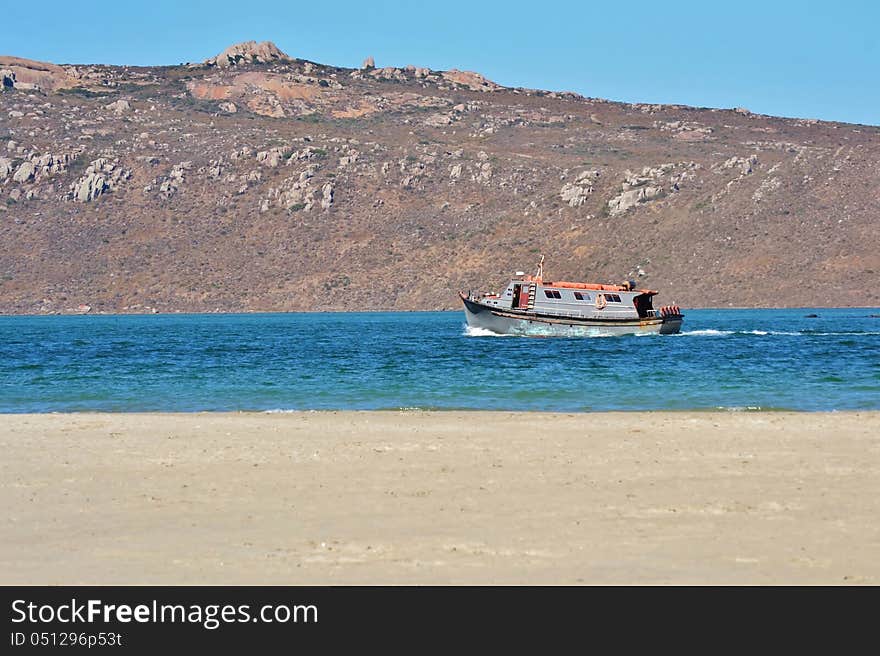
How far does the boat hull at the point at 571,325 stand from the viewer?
229 feet

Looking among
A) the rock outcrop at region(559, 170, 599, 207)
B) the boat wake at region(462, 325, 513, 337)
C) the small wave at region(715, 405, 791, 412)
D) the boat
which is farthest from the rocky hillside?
the small wave at region(715, 405, 791, 412)

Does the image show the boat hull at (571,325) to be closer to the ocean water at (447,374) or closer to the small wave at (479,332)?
the small wave at (479,332)

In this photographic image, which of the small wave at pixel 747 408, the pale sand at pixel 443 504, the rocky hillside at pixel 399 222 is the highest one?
A: the rocky hillside at pixel 399 222

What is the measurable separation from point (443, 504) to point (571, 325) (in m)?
56.7

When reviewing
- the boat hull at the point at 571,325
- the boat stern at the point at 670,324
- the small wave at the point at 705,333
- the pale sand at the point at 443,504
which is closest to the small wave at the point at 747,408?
the pale sand at the point at 443,504

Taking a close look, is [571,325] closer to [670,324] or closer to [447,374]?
[670,324]

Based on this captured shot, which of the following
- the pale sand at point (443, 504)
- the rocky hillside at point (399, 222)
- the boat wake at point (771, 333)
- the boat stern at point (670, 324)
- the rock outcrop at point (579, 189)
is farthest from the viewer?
the rock outcrop at point (579, 189)

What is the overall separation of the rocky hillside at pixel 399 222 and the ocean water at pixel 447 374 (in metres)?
79.4

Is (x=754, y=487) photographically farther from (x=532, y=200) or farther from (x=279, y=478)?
(x=532, y=200)

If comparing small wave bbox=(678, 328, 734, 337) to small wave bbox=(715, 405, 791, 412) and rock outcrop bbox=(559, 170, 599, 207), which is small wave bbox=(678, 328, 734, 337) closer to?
small wave bbox=(715, 405, 791, 412)

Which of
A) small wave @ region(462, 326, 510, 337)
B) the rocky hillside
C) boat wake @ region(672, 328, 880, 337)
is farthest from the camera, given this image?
the rocky hillside

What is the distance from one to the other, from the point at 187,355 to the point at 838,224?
356ft

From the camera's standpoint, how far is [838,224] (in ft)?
469

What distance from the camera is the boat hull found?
69688mm
